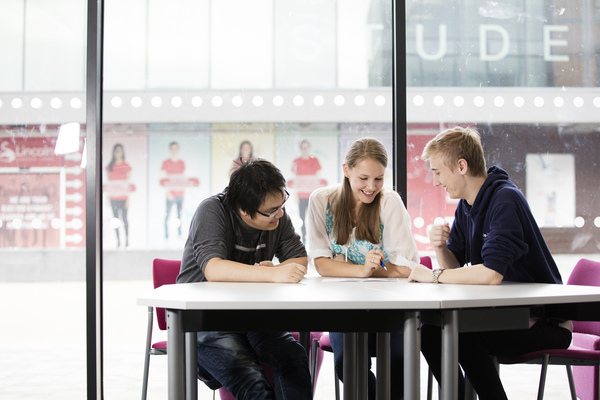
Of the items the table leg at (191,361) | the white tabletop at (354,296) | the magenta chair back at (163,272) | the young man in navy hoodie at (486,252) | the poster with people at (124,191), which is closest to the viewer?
the white tabletop at (354,296)

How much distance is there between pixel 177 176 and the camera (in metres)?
3.50

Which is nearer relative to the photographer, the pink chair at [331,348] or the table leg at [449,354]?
the table leg at [449,354]

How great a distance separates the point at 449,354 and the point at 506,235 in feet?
1.94

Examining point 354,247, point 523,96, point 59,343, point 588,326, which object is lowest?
point 59,343

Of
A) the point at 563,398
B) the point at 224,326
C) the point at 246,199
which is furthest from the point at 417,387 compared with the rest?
the point at 563,398

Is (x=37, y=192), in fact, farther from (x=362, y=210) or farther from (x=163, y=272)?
(x=362, y=210)

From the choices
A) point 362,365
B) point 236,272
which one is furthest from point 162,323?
point 362,365

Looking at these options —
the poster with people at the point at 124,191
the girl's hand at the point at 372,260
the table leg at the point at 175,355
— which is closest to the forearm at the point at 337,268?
the girl's hand at the point at 372,260

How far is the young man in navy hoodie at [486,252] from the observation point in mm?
1902

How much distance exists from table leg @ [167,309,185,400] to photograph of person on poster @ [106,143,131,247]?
6.63ft

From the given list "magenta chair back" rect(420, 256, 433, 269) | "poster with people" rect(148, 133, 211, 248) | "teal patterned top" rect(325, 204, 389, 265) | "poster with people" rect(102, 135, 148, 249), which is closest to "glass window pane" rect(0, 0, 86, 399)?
"poster with people" rect(102, 135, 148, 249)

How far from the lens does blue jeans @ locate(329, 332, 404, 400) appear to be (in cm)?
213

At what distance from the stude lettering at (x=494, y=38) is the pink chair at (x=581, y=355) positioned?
1460 millimetres

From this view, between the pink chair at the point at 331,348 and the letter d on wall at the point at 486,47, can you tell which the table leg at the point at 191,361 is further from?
the letter d on wall at the point at 486,47
